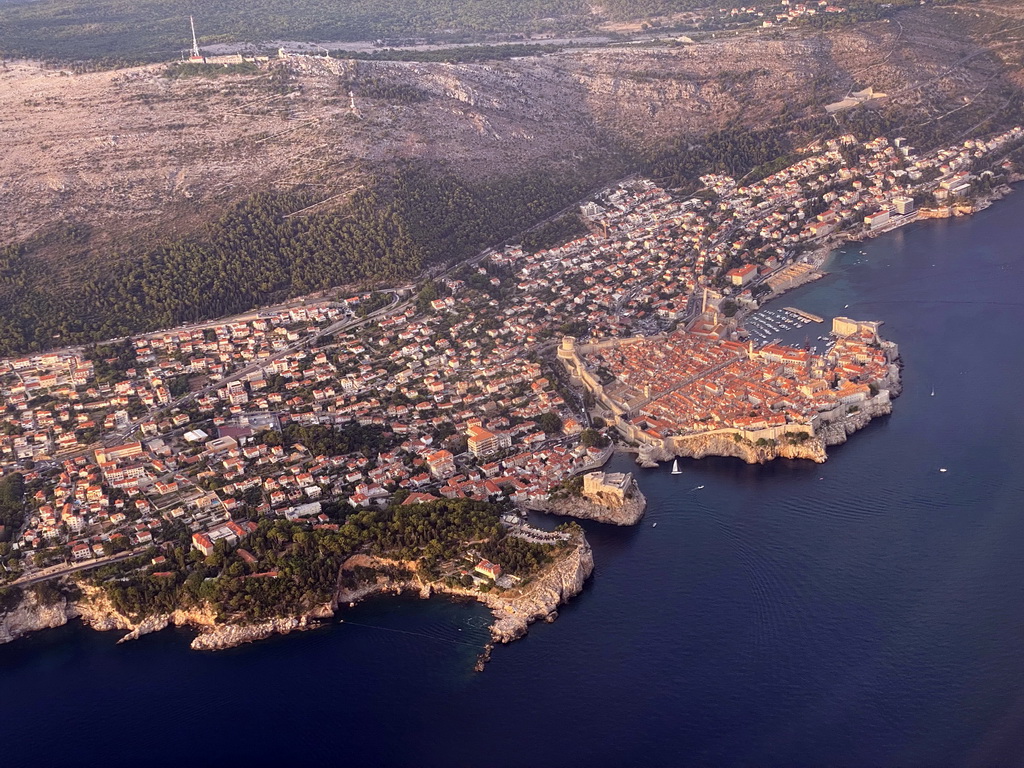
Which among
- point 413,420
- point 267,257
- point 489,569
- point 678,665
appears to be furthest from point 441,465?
point 267,257

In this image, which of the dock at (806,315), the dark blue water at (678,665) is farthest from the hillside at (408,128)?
the dark blue water at (678,665)

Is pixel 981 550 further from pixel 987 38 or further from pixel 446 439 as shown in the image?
pixel 987 38

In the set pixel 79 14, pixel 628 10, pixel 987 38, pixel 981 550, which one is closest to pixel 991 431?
pixel 981 550

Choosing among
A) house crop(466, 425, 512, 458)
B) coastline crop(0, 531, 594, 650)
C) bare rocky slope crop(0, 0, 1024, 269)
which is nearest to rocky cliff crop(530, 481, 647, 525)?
coastline crop(0, 531, 594, 650)

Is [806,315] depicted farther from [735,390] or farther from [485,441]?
[485,441]

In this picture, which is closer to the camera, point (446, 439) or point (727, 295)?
point (446, 439)

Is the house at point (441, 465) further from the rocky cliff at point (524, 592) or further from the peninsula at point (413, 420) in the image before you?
the rocky cliff at point (524, 592)
